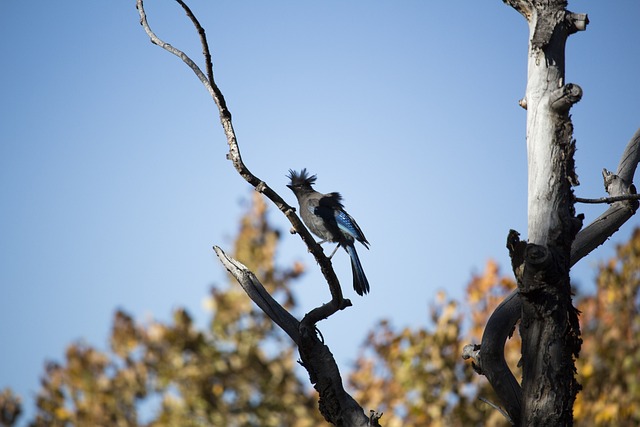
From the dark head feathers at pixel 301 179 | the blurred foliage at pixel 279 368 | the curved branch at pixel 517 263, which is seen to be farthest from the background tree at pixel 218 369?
the curved branch at pixel 517 263

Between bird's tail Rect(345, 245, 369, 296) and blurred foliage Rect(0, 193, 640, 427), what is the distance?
9.72 feet

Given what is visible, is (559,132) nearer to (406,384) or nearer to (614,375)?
(406,384)

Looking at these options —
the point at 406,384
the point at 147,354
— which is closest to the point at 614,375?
the point at 406,384

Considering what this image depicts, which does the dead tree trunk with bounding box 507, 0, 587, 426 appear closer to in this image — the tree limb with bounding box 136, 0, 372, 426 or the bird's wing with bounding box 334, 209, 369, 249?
the tree limb with bounding box 136, 0, 372, 426

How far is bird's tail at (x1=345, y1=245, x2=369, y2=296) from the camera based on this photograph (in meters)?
6.19

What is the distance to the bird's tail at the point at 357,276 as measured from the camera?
619 cm

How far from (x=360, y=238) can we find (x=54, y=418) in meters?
8.65

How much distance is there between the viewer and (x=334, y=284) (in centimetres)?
432

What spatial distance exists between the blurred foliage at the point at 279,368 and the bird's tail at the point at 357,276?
117 inches

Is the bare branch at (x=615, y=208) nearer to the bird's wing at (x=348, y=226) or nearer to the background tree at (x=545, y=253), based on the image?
the background tree at (x=545, y=253)

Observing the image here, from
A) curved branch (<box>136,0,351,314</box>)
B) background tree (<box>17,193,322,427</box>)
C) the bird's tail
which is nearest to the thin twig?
curved branch (<box>136,0,351,314</box>)

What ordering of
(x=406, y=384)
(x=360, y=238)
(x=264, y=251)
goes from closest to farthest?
(x=360, y=238), (x=406, y=384), (x=264, y=251)

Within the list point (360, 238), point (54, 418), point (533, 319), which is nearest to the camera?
point (533, 319)

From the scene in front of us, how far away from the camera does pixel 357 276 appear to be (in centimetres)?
639
